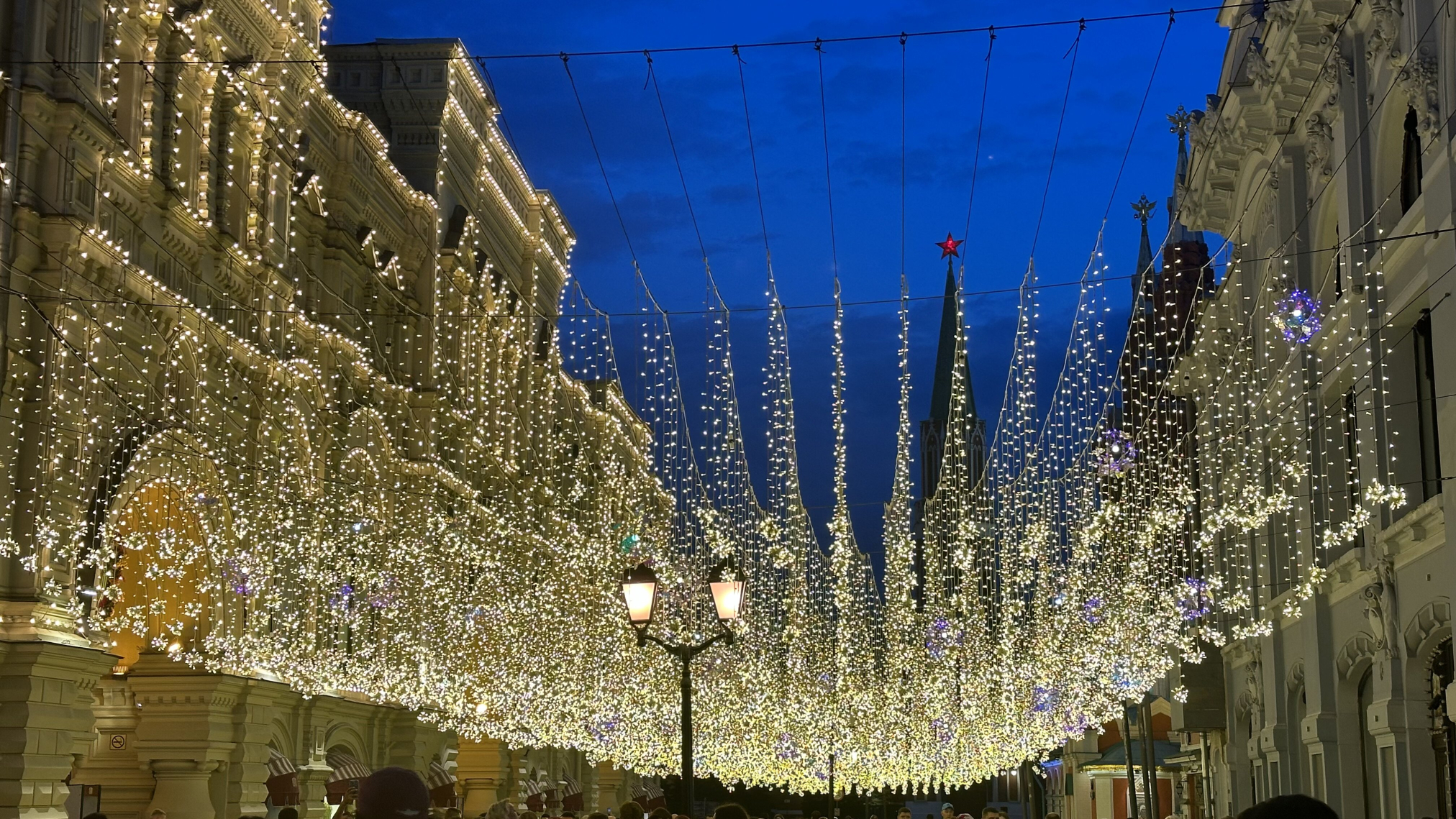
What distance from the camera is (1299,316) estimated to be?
794 inches

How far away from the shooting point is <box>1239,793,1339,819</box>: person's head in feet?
13.0

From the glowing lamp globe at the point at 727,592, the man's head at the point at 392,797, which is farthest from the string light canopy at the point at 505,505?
the man's head at the point at 392,797

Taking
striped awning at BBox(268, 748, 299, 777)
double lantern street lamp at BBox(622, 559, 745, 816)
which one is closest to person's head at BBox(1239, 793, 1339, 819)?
double lantern street lamp at BBox(622, 559, 745, 816)

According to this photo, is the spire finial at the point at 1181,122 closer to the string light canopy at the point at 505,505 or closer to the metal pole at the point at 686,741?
the string light canopy at the point at 505,505

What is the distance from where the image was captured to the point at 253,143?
25969 millimetres

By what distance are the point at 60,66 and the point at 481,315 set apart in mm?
16021

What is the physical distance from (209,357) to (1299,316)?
15.0 m

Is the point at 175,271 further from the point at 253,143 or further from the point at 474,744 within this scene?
the point at 474,744

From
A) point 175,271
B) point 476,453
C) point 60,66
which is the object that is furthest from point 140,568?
point 476,453

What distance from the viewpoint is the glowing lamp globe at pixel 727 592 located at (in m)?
14.7

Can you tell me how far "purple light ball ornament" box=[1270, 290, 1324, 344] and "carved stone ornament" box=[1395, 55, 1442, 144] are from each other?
4.02 m

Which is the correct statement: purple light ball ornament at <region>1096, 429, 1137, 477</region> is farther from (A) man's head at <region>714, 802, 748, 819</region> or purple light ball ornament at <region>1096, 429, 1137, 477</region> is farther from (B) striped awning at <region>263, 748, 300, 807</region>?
(A) man's head at <region>714, 802, 748, 819</region>

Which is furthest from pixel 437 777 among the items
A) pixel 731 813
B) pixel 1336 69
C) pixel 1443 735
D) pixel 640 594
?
pixel 731 813

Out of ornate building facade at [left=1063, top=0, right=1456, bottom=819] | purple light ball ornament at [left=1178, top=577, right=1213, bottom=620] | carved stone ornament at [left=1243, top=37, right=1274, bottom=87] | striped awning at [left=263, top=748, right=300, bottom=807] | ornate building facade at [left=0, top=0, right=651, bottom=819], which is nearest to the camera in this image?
ornate building facade at [left=1063, top=0, right=1456, bottom=819]
